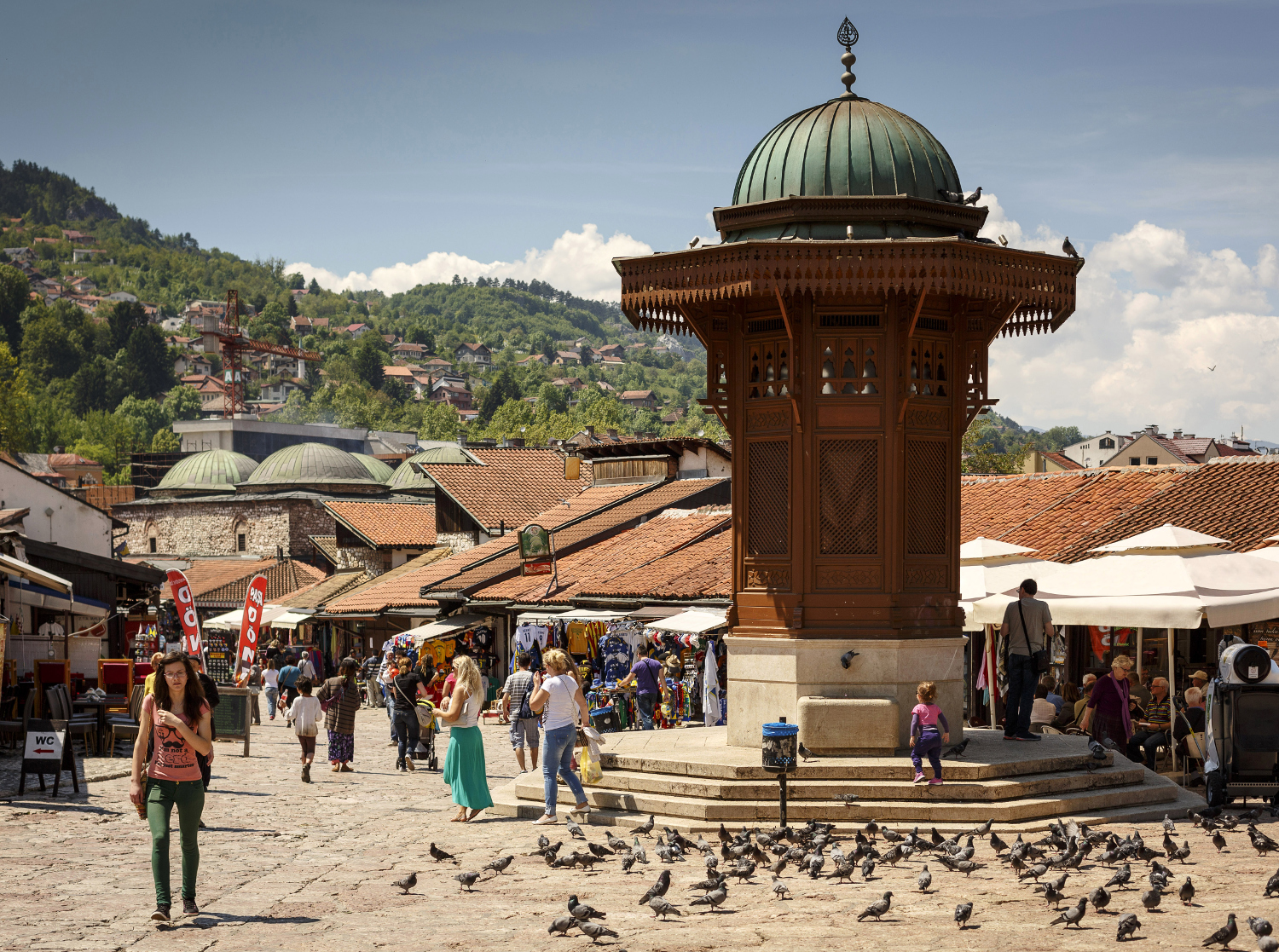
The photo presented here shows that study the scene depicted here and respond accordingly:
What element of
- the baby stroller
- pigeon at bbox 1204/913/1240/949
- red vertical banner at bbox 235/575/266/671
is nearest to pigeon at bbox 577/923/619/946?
pigeon at bbox 1204/913/1240/949

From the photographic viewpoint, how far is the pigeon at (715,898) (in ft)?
27.8

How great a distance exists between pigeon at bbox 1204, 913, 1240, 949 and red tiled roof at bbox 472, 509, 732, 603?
2067cm

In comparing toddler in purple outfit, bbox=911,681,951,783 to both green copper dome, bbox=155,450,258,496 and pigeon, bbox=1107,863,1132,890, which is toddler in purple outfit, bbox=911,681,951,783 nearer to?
pigeon, bbox=1107,863,1132,890

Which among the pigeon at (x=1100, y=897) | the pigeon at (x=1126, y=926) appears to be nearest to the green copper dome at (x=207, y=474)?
the pigeon at (x=1100, y=897)

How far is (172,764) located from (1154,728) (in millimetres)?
10925

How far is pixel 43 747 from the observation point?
1417 cm

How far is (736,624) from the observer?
1325 cm

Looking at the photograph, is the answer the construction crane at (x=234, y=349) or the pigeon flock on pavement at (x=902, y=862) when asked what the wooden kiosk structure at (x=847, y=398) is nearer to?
the pigeon flock on pavement at (x=902, y=862)

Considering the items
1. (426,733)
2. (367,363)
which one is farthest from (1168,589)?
(367,363)

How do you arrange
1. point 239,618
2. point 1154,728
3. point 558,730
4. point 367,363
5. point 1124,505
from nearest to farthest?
point 558,730
point 1154,728
point 1124,505
point 239,618
point 367,363

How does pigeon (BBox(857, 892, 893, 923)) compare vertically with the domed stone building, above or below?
below

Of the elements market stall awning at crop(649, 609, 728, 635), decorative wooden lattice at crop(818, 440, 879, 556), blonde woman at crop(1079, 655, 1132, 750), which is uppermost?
decorative wooden lattice at crop(818, 440, 879, 556)

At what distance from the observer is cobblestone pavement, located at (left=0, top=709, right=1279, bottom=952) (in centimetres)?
777

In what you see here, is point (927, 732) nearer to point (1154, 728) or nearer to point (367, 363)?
point (1154, 728)
